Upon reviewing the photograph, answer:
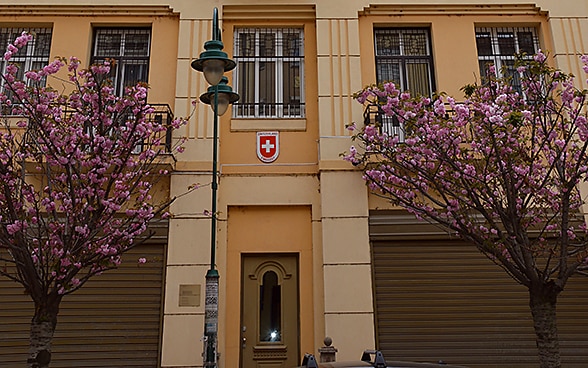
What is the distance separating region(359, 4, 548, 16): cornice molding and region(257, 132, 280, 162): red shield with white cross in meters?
3.32

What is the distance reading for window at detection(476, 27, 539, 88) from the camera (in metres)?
11.5

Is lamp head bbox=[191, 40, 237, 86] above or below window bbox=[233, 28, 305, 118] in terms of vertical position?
below

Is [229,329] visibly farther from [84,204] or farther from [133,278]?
[84,204]

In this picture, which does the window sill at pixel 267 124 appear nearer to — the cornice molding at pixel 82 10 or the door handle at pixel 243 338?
the cornice molding at pixel 82 10

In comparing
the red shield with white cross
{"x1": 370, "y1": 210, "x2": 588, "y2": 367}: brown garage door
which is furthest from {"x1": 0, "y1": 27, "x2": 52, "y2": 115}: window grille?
{"x1": 370, "y1": 210, "x2": 588, "y2": 367}: brown garage door

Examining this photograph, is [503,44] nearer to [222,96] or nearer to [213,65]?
[222,96]

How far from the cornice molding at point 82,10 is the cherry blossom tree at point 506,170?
5370 mm

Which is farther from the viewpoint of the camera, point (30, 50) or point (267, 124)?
point (30, 50)

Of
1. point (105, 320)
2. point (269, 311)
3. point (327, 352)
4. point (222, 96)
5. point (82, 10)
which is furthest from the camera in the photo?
point (82, 10)

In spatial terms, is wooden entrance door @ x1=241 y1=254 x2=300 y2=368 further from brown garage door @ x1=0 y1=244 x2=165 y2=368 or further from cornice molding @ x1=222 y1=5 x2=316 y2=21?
cornice molding @ x1=222 y1=5 x2=316 y2=21

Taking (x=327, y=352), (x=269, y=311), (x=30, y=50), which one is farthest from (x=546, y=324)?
(x=30, y=50)

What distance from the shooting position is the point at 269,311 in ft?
33.6

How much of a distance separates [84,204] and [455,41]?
8043mm

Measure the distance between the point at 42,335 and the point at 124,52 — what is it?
6.62m
